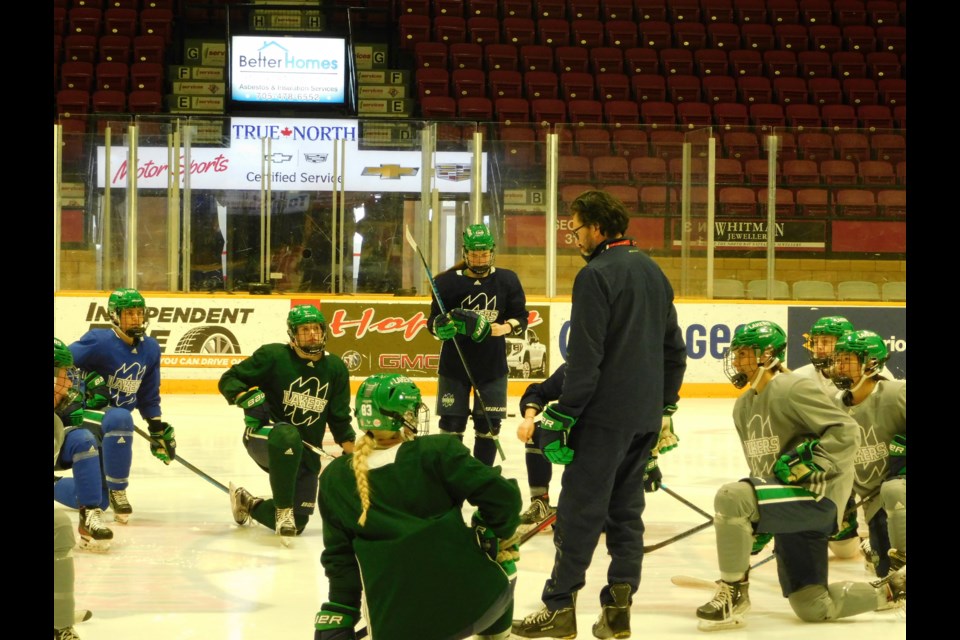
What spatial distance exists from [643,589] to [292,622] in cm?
138

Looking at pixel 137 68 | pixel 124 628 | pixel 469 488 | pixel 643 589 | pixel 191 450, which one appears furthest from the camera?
pixel 137 68

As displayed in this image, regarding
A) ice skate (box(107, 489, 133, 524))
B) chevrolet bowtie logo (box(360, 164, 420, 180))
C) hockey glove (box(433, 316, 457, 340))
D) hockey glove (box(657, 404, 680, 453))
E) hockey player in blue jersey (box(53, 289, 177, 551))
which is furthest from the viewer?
chevrolet bowtie logo (box(360, 164, 420, 180))

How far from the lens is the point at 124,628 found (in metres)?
3.97

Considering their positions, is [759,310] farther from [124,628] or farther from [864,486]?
[124,628]

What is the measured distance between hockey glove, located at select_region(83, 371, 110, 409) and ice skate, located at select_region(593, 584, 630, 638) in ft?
9.37

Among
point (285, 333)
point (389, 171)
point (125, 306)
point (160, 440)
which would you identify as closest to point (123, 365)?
point (125, 306)

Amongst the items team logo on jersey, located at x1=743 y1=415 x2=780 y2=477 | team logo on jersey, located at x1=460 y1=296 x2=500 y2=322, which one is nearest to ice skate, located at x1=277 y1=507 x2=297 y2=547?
team logo on jersey, located at x1=460 y1=296 x2=500 y2=322

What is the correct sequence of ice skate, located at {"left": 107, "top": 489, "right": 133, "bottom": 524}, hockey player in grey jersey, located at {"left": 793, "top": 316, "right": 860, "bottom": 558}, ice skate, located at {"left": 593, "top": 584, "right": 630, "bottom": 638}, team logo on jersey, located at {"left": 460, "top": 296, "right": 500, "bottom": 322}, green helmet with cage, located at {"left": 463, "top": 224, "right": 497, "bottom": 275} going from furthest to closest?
1. team logo on jersey, located at {"left": 460, "top": 296, "right": 500, "bottom": 322}
2. green helmet with cage, located at {"left": 463, "top": 224, "right": 497, "bottom": 275}
3. ice skate, located at {"left": 107, "top": 489, "right": 133, "bottom": 524}
4. hockey player in grey jersey, located at {"left": 793, "top": 316, "right": 860, "bottom": 558}
5. ice skate, located at {"left": 593, "top": 584, "right": 630, "bottom": 638}

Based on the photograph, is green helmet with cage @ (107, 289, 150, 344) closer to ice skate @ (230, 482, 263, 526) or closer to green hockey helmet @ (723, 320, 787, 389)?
ice skate @ (230, 482, 263, 526)

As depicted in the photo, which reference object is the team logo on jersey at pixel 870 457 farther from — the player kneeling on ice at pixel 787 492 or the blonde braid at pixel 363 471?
the blonde braid at pixel 363 471

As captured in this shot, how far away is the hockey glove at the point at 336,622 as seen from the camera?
2896mm

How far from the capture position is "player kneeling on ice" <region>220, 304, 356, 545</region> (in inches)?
213

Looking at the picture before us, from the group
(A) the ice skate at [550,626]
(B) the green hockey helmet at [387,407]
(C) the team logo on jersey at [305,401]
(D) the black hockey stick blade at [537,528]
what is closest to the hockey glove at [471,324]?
(C) the team logo on jersey at [305,401]
